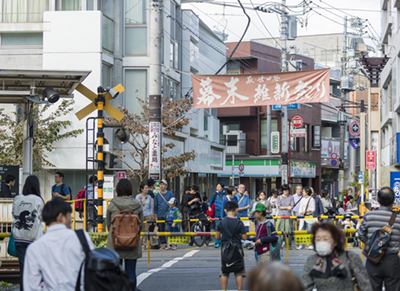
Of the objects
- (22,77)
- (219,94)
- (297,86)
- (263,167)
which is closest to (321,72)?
(297,86)

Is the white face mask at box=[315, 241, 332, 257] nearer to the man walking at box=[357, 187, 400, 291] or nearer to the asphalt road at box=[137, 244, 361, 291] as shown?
the man walking at box=[357, 187, 400, 291]

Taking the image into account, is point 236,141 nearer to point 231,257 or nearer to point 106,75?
point 106,75

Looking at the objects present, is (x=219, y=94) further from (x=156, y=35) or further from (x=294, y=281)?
(x=294, y=281)

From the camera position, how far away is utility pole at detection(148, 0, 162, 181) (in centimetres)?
1623

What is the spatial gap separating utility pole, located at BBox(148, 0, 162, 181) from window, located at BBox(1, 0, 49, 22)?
1063 centimetres

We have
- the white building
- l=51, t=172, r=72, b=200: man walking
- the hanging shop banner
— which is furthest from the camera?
the white building

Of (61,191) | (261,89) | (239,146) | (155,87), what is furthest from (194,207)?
(239,146)

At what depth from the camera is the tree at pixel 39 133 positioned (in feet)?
77.4

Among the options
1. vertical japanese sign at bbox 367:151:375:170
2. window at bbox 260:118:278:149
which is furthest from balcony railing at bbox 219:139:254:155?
vertical japanese sign at bbox 367:151:375:170

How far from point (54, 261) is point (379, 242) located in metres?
4.02

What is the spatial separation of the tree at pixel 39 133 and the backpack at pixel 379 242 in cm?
1818

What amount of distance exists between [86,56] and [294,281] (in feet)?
75.8

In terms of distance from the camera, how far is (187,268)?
13727 millimetres

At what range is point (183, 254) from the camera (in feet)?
55.5
